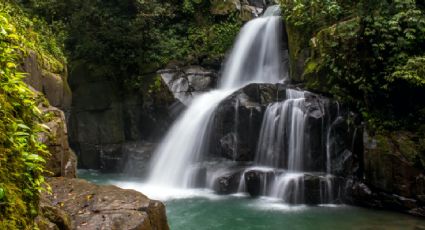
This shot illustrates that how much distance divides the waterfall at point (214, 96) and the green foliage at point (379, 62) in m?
3.90

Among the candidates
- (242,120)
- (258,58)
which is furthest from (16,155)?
(258,58)

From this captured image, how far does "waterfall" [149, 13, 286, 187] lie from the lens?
1309 centimetres

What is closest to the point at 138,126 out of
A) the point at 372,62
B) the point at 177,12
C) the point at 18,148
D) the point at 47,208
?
the point at 177,12

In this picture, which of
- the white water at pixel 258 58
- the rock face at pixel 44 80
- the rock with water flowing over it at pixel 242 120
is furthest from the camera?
the white water at pixel 258 58

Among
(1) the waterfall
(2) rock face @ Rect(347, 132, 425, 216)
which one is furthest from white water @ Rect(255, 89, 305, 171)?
(1) the waterfall

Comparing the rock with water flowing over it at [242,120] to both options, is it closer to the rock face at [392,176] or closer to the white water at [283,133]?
the white water at [283,133]

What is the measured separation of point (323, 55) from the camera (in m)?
11.1

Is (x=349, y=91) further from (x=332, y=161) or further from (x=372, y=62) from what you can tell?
(x=332, y=161)

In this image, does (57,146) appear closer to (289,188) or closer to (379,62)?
(289,188)

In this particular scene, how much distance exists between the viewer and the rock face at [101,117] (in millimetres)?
15500

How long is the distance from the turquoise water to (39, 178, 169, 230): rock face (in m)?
3.45

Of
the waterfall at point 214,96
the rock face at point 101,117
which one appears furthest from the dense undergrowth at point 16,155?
the rock face at point 101,117

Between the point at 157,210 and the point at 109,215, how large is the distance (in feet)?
2.18

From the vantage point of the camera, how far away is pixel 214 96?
14.5 metres
